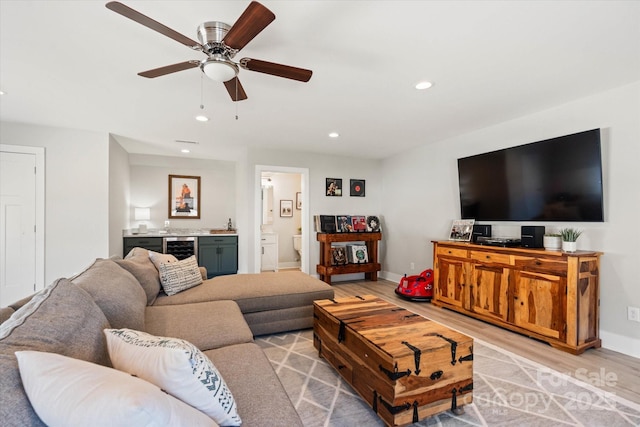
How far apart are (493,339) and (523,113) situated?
8.20ft

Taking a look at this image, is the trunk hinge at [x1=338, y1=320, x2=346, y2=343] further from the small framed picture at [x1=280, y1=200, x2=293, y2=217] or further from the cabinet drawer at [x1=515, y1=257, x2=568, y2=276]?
the small framed picture at [x1=280, y1=200, x2=293, y2=217]

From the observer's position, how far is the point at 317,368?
235 cm

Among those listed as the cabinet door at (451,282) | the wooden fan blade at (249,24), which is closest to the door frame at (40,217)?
the wooden fan blade at (249,24)

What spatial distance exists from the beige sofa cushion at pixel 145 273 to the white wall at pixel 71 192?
1.87 m

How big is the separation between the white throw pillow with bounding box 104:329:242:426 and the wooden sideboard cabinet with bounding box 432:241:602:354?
9.72ft

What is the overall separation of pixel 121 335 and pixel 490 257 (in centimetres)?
346

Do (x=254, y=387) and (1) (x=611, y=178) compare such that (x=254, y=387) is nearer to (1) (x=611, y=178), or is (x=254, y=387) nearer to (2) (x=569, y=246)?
(2) (x=569, y=246)

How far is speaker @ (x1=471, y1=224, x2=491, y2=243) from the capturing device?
381 centimetres

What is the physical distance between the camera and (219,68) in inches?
70.5

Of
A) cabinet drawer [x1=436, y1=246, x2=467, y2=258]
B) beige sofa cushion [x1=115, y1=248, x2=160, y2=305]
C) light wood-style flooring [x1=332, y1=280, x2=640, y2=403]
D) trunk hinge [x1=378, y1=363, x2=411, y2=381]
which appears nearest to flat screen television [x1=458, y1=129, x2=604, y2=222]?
cabinet drawer [x1=436, y1=246, x2=467, y2=258]

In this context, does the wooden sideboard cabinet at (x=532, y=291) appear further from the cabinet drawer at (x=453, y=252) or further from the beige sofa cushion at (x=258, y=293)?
the beige sofa cushion at (x=258, y=293)

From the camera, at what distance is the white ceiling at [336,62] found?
5.77 ft

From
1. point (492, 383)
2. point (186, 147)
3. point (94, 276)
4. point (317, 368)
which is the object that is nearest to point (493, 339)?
point (492, 383)

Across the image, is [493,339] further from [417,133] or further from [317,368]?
[417,133]
